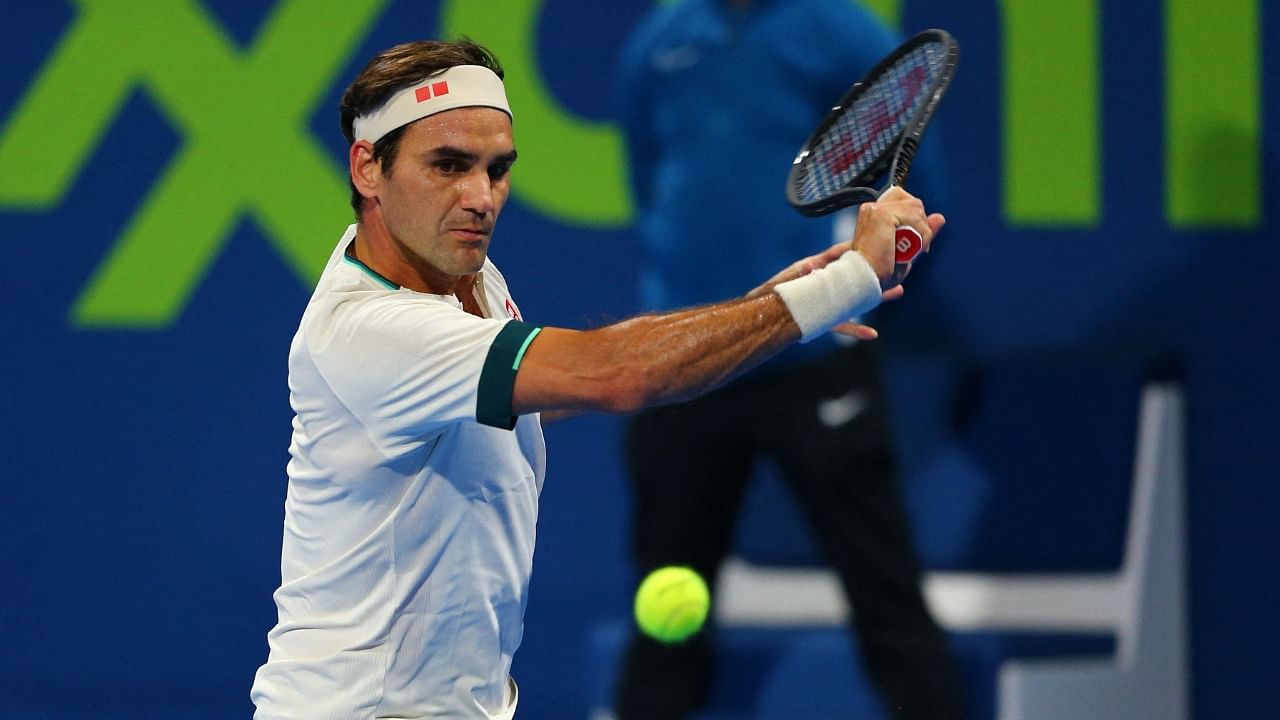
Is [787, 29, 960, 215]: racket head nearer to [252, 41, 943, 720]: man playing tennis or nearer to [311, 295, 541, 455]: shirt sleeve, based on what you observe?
[252, 41, 943, 720]: man playing tennis

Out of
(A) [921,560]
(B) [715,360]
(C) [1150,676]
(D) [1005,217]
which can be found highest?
(D) [1005,217]

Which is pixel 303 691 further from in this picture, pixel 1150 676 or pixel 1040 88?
pixel 1040 88

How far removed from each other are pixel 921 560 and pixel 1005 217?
0.99 metres

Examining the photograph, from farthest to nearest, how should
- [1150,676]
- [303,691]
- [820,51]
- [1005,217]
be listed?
1. [1005,217]
2. [1150,676]
3. [820,51]
4. [303,691]

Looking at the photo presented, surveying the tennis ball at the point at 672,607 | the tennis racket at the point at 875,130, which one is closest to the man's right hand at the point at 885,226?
the tennis racket at the point at 875,130

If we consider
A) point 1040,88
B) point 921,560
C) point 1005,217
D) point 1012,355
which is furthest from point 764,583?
point 1040,88

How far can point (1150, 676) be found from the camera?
433 centimetres

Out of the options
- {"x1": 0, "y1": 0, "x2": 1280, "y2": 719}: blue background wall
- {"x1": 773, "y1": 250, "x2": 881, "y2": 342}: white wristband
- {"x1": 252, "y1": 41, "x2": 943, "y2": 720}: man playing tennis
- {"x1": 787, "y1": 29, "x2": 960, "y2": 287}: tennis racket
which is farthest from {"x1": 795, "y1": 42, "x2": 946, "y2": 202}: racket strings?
{"x1": 0, "y1": 0, "x2": 1280, "y2": 719}: blue background wall

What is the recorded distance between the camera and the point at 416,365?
84.3 inches

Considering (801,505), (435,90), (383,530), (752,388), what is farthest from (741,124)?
(383,530)

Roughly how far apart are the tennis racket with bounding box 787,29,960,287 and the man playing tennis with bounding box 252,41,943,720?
1.04 ft

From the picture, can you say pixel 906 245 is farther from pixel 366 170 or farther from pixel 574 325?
pixel 574 325

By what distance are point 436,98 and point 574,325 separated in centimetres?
245

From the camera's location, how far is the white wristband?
2141mm
